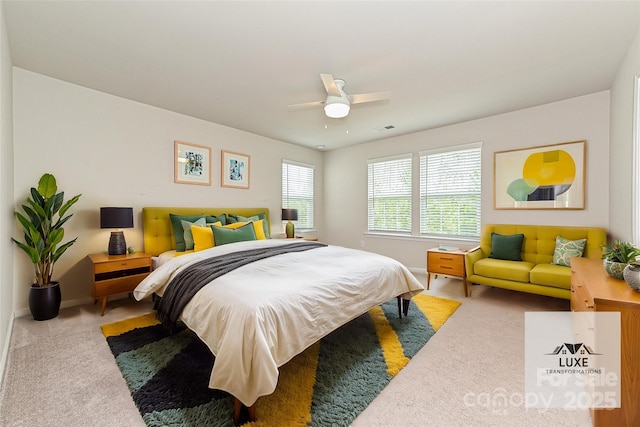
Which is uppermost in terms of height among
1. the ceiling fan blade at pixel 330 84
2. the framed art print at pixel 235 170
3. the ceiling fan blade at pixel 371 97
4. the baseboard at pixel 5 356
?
the ceiling fan blade at pixel 330 84

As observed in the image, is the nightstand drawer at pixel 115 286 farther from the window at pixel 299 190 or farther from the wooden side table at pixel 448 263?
the wooden side table at pixel 448 263

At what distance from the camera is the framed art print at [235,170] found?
471 cm

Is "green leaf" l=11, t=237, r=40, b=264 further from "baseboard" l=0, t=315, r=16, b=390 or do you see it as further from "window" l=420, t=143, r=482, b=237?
"window" l=420, t=143, r=482, b=237

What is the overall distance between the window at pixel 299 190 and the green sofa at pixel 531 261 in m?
3.47

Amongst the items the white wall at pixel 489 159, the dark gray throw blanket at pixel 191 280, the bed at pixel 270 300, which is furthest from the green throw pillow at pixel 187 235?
the white wall at pixel 489 159

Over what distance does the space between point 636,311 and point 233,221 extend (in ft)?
14.0

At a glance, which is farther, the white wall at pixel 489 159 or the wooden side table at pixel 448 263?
the wooden side table at pixel 448 263

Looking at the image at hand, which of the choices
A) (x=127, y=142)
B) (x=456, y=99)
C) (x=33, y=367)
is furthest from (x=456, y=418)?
(x=127, y=142)

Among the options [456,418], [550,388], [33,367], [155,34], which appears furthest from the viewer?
[155,34]

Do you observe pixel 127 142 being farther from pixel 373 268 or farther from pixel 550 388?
pixel 550 388

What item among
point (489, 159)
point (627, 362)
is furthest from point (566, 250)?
point (627, 362)

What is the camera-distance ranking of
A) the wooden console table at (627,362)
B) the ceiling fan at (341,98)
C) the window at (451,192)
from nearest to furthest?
1. the wooden console table at (627,362)
2. the ceiling fan at (341,98)
3. the window at (451,192)

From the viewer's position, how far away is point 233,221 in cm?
439

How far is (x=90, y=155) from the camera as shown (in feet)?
11.1
